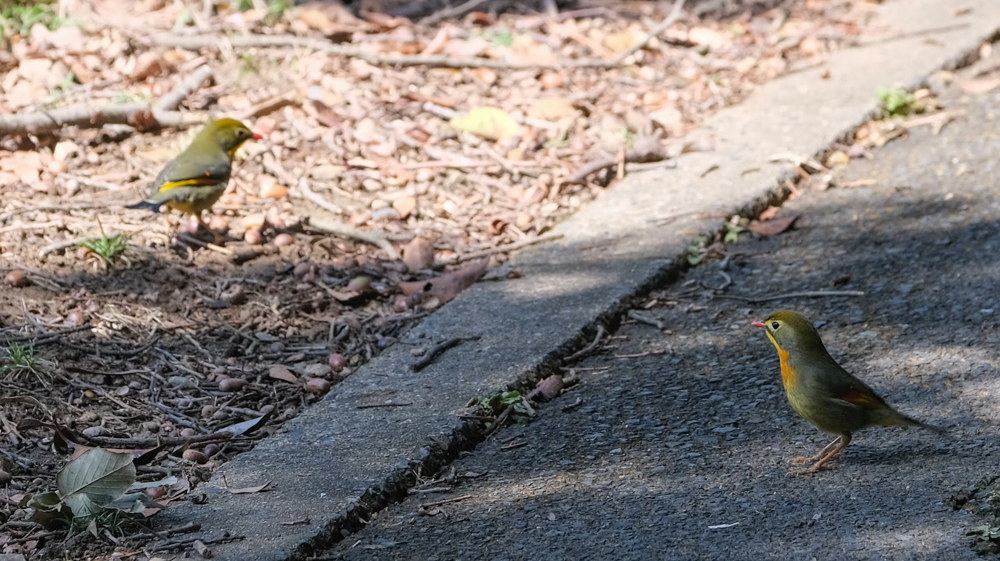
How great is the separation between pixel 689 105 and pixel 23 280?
152 inches

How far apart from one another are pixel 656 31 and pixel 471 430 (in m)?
4.38

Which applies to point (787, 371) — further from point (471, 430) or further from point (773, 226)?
point (773, 226)

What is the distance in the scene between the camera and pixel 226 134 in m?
4.90

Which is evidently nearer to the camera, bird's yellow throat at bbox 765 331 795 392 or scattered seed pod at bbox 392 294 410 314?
bird's yellow throat at bbox 765 331 795 392

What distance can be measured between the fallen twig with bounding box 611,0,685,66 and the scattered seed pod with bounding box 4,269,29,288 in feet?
12.8

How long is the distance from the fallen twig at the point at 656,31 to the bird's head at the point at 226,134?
2.60 m

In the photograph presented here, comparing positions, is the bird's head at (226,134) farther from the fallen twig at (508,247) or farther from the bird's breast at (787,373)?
the bird's breast at (787,373)

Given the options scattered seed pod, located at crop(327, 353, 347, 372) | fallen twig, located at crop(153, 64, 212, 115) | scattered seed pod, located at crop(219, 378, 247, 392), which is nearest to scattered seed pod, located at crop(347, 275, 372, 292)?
scattered seed pod, located at crop(327, 353, 347, 372)

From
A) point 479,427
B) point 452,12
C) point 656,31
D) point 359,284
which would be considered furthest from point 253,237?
point 656,31

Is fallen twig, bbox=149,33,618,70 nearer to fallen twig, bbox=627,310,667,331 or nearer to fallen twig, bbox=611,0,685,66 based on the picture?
fallen twig, bbox=611,0,685,66

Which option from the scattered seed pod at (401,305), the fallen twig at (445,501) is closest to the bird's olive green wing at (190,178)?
the scattered seed pod at (401,305)

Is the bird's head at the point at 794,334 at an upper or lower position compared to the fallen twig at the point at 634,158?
lower

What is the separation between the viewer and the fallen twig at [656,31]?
21.5 ft

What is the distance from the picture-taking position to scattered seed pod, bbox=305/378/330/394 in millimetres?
3576
